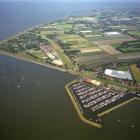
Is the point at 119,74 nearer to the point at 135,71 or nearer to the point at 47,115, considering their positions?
the point at 135,71

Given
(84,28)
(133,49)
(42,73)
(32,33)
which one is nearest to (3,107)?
(42,73)

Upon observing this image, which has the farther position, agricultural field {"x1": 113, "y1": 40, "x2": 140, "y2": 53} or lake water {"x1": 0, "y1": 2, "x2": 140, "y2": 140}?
agricultural field {"x1": 113, "y1": 40, "x2": 140, "y2": 53}

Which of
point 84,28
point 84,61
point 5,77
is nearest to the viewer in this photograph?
point 5,77

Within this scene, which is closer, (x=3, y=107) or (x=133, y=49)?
(x=3, y=107)

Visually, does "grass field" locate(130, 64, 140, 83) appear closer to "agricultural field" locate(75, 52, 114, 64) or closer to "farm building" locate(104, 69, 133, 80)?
"farm building" locate(104, 69, 133, 80)

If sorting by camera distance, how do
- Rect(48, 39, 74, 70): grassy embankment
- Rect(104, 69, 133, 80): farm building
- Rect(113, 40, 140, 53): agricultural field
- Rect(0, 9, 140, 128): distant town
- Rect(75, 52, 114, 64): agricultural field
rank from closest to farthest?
Rect(0, 9, 140, 128): distant town < Rect(104, 69, 133, 80): farm building < Rect(48, 39, 74, 70): grassy embankment < Rect(75, 52, 114, 64): agricultural field < Rect(113, 40, 140, 53): agricultural field

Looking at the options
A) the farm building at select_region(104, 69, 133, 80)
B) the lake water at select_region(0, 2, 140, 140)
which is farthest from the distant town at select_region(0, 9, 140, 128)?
the lake water at select_region(0, 2, 140, 140)

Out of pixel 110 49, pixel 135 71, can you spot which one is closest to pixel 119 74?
pixel 135 71

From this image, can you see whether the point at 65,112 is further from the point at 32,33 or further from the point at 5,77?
the point at 32,33
